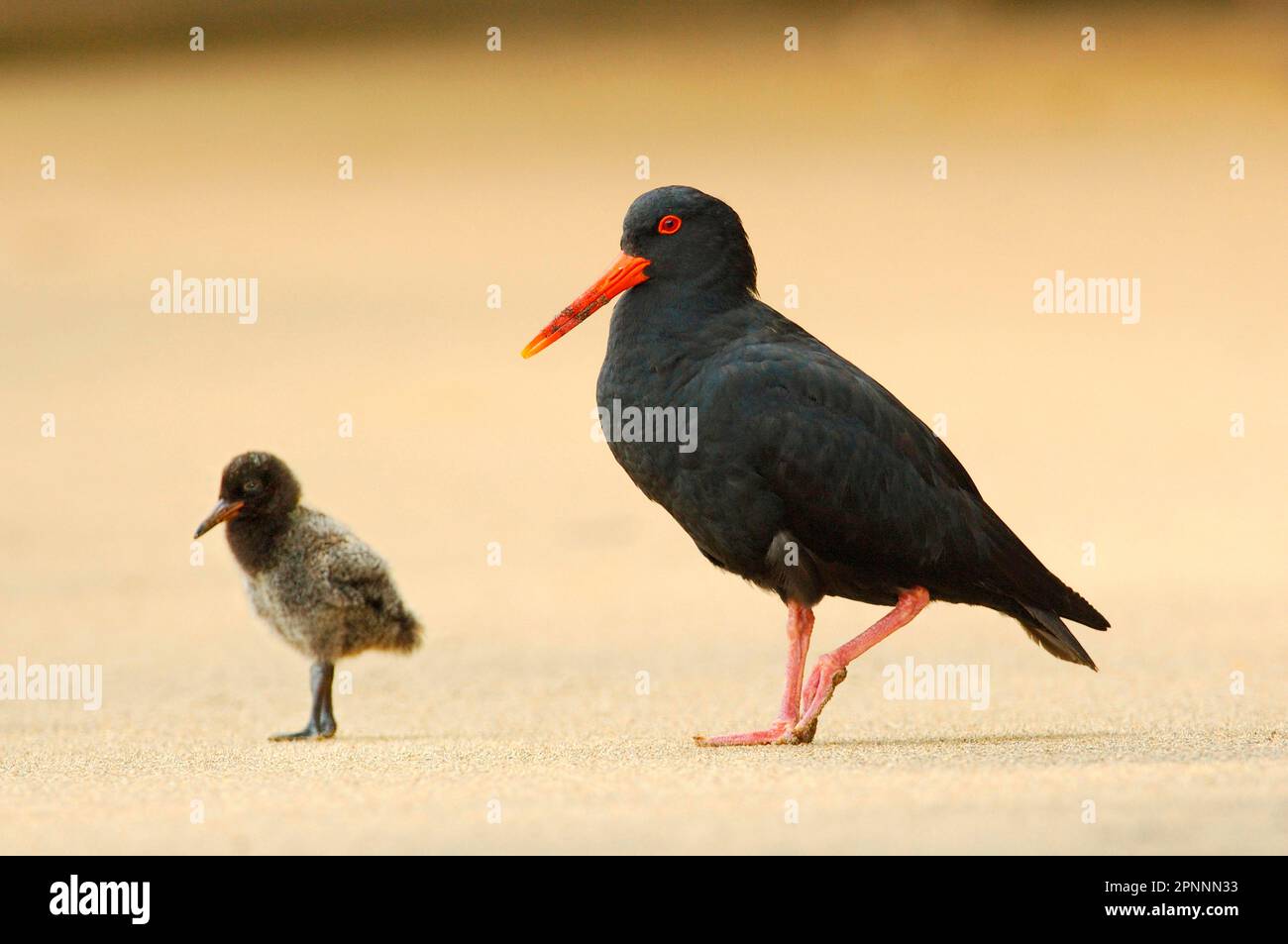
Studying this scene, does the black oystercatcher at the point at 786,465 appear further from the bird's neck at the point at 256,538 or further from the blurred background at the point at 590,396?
the bird's neck at the point at 256,538

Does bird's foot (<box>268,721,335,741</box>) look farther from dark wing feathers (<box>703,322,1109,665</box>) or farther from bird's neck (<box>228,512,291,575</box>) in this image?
dark wing feathers (<box>703,322,1109,665</box>)

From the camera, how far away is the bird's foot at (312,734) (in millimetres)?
7678

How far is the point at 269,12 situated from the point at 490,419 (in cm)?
815

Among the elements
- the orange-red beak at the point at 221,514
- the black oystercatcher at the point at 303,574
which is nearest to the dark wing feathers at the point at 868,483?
the black oystercatcher at the point at 303,574

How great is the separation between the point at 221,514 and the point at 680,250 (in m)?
2.26

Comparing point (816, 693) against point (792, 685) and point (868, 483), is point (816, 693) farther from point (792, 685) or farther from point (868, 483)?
point (868, 483)

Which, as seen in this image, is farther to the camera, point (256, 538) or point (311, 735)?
point (256, 538)

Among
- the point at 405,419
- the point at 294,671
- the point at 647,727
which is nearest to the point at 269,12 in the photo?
the point at 405,419

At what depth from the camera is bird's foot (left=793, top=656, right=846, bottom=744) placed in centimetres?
691

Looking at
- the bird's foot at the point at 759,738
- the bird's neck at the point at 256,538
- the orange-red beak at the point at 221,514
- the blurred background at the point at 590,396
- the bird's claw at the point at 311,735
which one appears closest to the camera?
the blurred background at the point at 590,396

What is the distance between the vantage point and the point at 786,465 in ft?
21.8

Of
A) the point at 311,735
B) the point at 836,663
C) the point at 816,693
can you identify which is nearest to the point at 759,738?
the point at 816,693

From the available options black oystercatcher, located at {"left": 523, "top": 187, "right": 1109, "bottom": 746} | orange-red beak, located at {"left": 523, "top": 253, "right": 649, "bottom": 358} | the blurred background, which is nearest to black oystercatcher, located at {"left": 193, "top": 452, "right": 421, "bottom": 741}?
the blurred background

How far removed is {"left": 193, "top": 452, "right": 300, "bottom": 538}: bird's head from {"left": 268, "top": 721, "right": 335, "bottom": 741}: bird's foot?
0.92 meters
